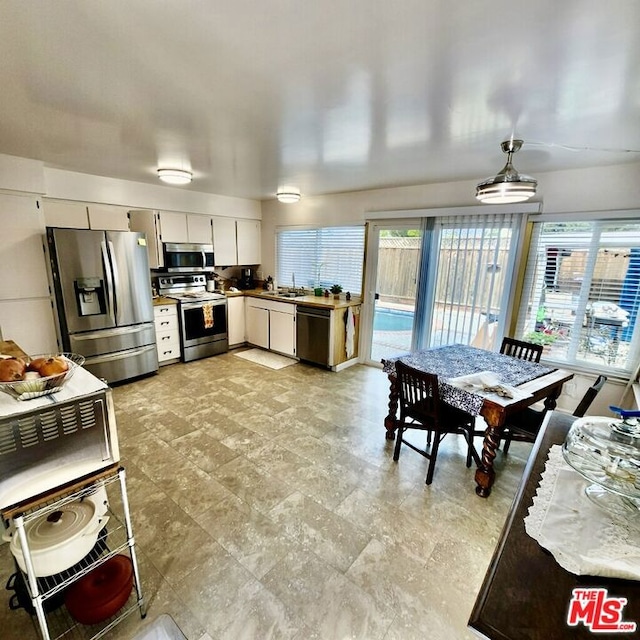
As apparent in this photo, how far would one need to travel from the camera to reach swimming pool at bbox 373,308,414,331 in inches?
170

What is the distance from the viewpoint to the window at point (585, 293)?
2892mm

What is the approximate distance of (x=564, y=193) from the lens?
10.1 feet

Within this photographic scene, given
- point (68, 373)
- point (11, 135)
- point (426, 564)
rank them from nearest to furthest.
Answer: point (68, 373), point (426, 564), point (11, 135)

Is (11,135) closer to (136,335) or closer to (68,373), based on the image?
(136,335)

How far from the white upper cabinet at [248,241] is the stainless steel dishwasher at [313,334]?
5.61ft

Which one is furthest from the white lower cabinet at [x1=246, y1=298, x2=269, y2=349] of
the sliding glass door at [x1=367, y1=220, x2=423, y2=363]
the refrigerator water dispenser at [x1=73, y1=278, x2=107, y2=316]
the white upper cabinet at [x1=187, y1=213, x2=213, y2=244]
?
the refrigerator water dispenser at [x1=73, y1=278, x2=107, y2=316]

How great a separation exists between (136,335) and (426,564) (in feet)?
12.3

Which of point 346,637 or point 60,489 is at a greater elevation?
point 60,489

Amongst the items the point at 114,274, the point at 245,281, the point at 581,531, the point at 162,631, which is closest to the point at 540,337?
the point at 581,531

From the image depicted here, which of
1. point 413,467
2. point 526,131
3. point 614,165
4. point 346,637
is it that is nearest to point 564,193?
point 614,165

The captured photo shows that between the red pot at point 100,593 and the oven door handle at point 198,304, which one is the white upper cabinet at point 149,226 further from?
the red pot at point 100,593

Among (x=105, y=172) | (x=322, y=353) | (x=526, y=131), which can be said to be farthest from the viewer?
(x=322, y=353)

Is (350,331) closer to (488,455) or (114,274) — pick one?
(488,455)

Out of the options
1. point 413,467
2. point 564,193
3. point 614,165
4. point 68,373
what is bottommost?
point 413,467
